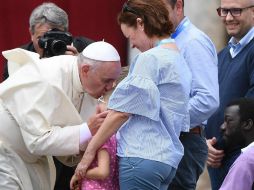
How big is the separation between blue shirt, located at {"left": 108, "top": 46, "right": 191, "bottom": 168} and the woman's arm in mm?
40

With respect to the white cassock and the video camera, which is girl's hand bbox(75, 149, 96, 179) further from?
the video camera

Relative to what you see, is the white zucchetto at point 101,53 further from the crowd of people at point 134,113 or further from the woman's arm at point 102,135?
the woman's arm at point 102,135

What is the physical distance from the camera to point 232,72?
5617 mm

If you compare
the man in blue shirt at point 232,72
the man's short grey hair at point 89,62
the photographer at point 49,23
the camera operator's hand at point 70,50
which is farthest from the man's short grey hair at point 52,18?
the man's short grey hair at point 89,62

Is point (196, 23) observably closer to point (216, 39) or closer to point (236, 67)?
point (216, 39)

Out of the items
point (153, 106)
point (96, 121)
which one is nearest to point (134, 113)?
point (153, 106)

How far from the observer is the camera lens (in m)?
5.62

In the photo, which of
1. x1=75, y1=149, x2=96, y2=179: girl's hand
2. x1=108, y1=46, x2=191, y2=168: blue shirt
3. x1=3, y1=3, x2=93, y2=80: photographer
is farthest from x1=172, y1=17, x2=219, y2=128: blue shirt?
x1=3, y1=3, x2=93, y2=80: photographer

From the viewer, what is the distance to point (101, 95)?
498 cm

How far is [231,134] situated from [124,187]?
2.68 feet

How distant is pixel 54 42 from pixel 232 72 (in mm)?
1073

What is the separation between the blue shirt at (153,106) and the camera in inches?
179

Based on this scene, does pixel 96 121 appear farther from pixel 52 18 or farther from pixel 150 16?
pixel 52 18

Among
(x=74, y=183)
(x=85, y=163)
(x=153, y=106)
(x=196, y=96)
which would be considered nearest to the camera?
(x=153, y=106)
